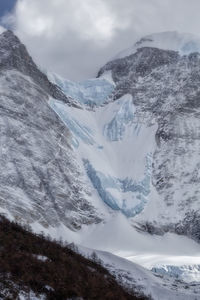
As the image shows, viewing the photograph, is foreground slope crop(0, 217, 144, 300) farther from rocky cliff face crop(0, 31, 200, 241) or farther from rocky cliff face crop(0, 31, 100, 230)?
rocky cliff face crop(0, 31, 200, 241)

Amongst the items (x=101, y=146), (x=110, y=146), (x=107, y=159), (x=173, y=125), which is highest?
(x=173, y=125)

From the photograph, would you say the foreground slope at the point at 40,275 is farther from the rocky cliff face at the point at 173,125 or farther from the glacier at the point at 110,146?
the rocky cliff face at the point at 173,125

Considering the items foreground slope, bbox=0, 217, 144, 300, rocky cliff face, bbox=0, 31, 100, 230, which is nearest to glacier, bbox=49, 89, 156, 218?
rocky cliff face, bbox=0, 31, 100, 230

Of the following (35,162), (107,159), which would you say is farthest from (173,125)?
(35,162)

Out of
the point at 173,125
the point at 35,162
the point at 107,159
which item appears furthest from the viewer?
the point at 173,125

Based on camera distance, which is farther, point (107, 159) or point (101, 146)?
point (101, 146)

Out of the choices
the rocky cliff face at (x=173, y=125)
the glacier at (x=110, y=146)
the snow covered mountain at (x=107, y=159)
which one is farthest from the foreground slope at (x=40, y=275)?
the rocky cliff face at (x=173, y=125)

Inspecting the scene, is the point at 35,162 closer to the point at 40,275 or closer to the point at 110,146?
the point at 110,146

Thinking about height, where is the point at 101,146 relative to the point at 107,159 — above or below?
above
